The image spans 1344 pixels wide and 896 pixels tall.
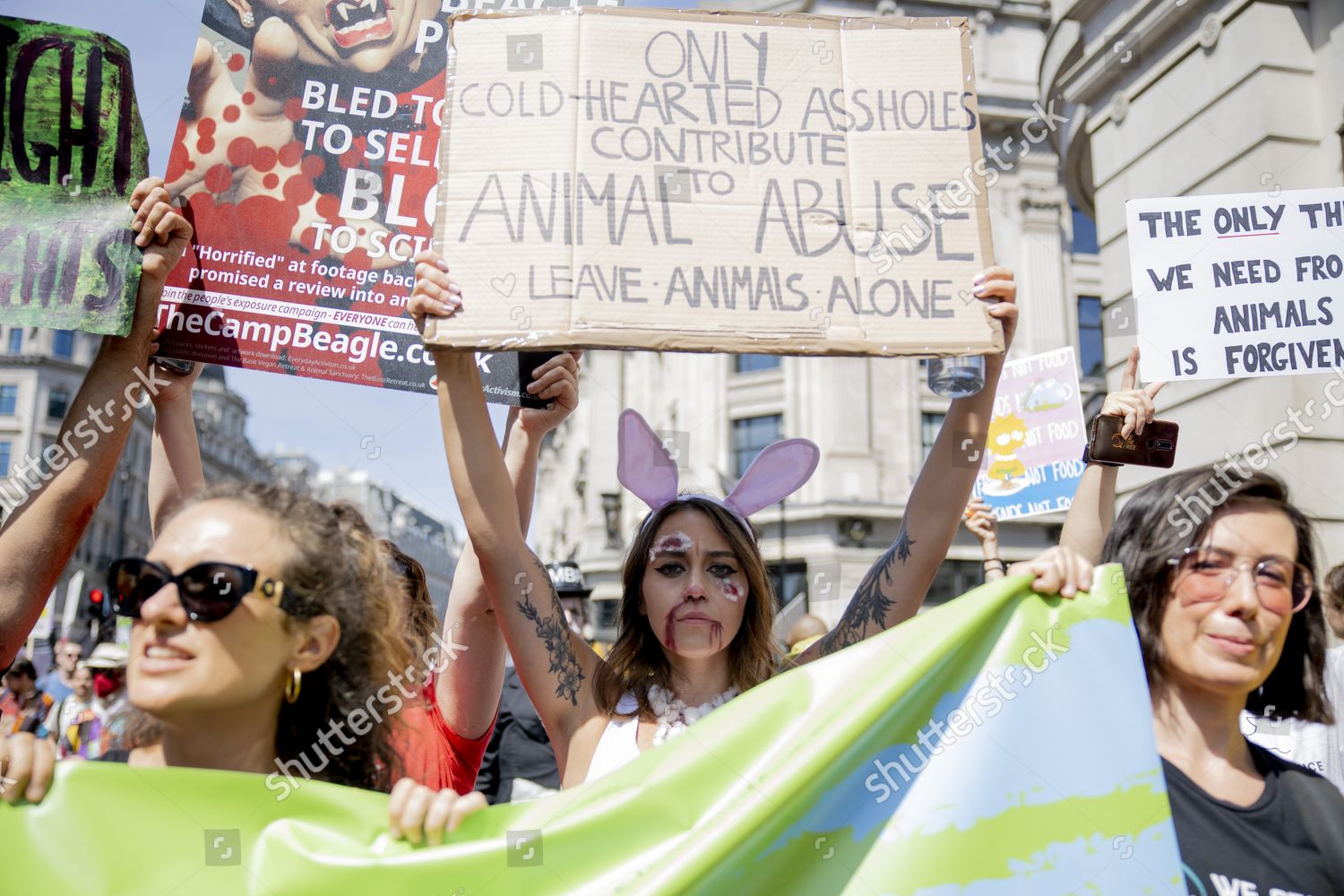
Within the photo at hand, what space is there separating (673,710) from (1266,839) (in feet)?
4.12

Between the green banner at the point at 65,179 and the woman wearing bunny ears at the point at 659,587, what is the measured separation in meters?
0.78

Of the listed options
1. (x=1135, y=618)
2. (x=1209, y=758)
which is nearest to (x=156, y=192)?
(x=1135, y=618)

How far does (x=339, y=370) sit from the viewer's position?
2.95m

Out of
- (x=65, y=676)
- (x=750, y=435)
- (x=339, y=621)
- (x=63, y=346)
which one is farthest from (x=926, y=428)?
(x=63, y=346)

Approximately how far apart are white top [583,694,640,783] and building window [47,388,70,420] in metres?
57.3

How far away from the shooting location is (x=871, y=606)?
9.04ft

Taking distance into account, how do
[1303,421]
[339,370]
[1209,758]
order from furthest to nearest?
[1303,421] < [339,370] < [1209,758]

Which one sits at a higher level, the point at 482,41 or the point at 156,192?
the point at 482,41

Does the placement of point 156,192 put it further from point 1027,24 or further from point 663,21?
point 1027,24

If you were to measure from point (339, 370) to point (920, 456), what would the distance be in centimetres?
2508

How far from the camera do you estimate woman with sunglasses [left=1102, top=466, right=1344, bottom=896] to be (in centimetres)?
200

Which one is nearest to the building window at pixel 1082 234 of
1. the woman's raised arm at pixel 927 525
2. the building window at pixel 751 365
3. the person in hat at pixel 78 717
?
the building window at pixel 751 365

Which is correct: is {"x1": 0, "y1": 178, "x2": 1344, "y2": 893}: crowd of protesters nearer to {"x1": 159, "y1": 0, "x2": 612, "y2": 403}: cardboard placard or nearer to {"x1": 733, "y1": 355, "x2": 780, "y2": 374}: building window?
{"x1": 159, "y1": 0, "x2": 612, "y2": 403}: cardboard placard

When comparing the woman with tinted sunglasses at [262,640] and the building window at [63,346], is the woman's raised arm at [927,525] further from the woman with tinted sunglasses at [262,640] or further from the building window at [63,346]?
the building window at [63,346]
